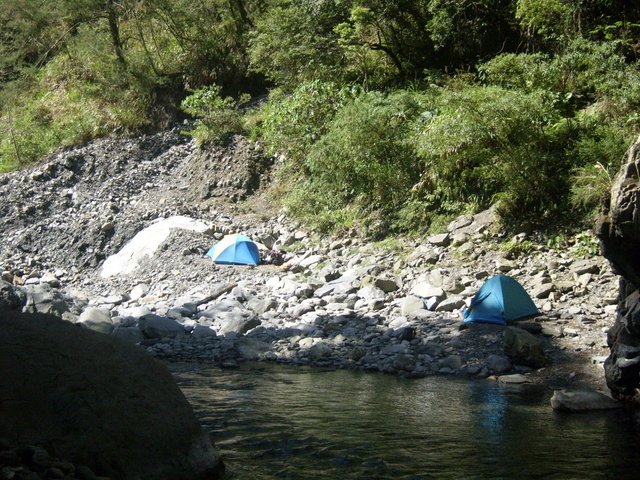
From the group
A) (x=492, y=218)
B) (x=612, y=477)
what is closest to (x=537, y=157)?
(x=492, y=218)

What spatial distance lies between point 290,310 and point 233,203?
6821mm

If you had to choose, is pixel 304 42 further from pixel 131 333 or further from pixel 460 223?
pixel 131 333

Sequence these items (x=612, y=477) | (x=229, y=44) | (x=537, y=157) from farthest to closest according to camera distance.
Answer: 1. (x=229, y=44)
2. (x=537, y=157)
3. (x=612, y=477)

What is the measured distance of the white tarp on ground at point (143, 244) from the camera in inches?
641

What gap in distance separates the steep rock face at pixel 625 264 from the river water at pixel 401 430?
1.39 feet

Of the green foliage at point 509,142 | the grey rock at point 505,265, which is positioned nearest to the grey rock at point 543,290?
the grey rock at point 505,265

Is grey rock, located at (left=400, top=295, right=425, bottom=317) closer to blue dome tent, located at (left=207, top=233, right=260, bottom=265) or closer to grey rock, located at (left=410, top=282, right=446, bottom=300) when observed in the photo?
grey rock, located at (left=410, top=282, right=446, bottom=300)

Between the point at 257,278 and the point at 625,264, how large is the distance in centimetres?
856

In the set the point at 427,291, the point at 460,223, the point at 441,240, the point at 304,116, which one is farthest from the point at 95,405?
the point at 304,116

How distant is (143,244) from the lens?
16547 mm

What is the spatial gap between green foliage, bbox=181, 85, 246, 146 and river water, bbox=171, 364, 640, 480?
11.8 metres

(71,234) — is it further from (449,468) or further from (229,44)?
(449,468)

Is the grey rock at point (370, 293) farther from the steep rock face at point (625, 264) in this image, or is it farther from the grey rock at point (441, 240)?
the steep rock face at point (625, 264)

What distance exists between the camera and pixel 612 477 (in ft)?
18.1
